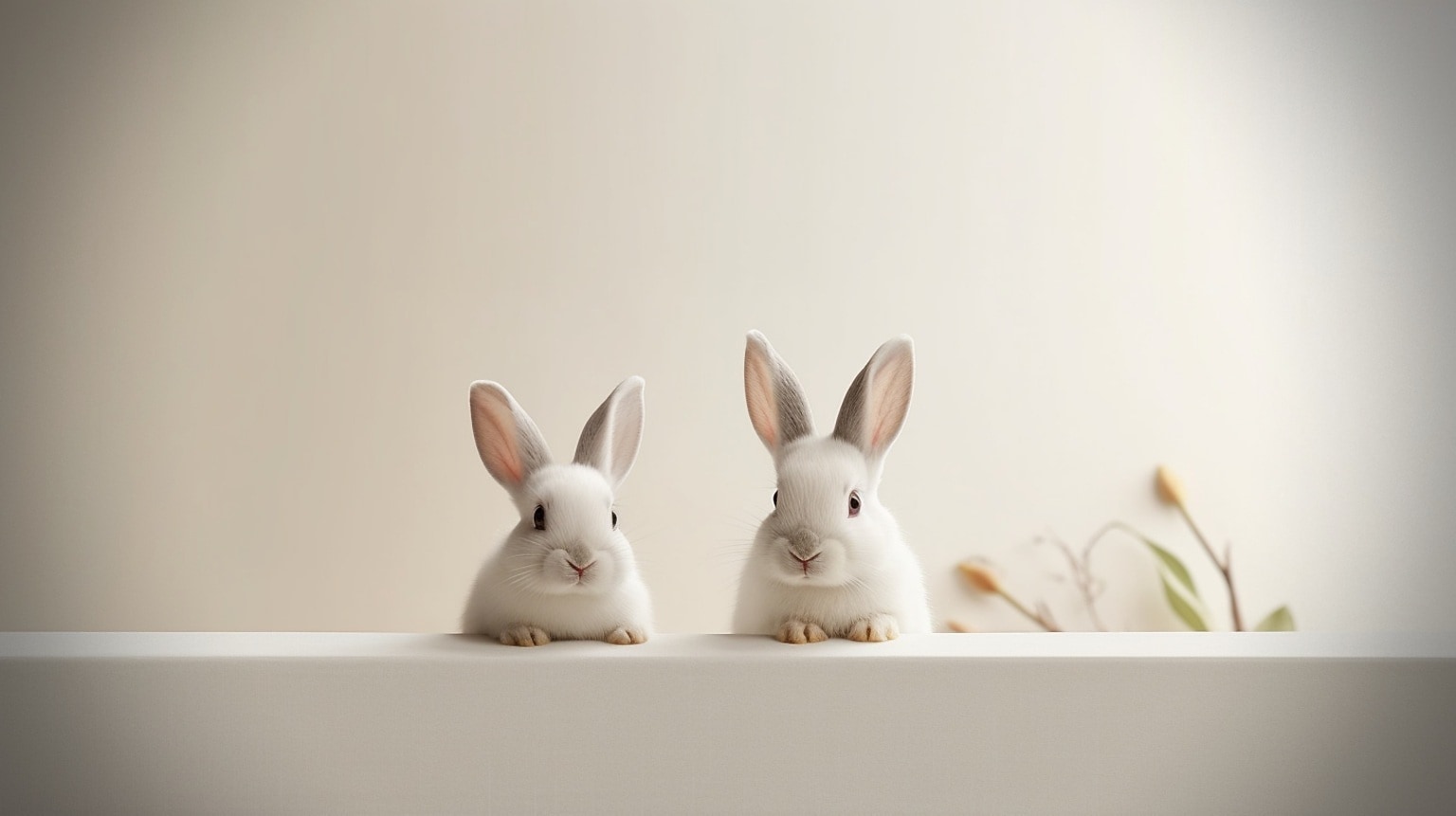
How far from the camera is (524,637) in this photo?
0.73 m

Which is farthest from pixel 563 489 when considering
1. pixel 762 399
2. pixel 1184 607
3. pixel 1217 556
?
pixel 1217 556

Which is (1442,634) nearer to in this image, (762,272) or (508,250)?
(762,272)

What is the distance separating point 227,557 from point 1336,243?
2.19 m

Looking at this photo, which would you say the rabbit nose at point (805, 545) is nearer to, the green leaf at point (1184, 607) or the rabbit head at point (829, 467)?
the rabbit head at point (829, 467)

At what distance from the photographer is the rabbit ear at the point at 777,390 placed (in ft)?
2.63

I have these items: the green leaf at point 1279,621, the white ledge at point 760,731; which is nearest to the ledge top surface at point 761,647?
the white ledge at point 760,731

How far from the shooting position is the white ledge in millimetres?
662

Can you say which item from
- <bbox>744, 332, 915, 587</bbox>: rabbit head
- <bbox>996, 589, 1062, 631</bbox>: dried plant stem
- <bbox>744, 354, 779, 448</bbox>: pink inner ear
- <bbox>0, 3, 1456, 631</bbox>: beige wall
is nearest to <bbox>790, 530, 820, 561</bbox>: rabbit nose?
<bbox>744, 332, 915, 587</bbox>: rabbit head

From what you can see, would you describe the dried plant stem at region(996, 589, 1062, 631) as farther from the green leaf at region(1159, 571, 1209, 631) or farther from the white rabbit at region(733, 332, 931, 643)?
the white rabbit at region(733, 332, 931, 643)

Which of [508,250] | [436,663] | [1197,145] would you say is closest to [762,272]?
[508,250]

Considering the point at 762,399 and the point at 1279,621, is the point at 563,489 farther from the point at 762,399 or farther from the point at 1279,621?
the point at 1279,621

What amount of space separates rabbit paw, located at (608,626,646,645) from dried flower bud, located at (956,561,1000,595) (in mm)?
1258

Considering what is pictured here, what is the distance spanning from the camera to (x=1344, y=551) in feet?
6.25

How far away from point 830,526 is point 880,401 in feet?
0.39
